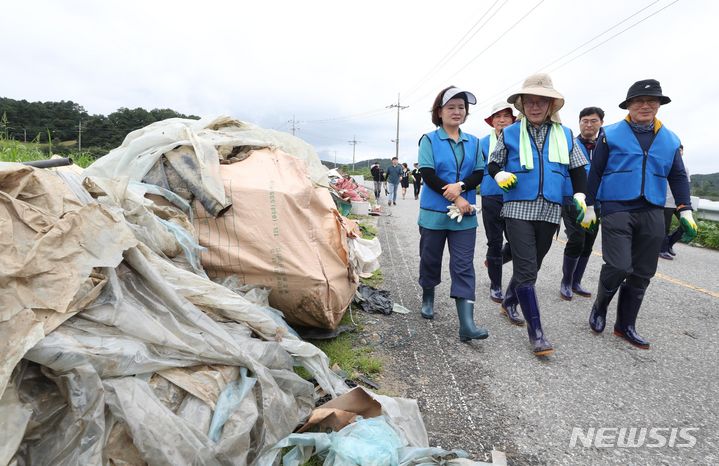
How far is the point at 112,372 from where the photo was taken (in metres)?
1.44

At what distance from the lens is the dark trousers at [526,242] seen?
9.75 ft

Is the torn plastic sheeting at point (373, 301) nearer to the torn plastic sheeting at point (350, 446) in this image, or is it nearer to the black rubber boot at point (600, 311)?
the black rubber boot at point (600, 311)

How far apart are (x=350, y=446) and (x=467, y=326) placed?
1.69m

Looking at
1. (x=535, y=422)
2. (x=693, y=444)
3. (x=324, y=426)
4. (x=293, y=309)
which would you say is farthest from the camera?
(x=293, y=309)

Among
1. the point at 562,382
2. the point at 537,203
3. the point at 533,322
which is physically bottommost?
the point at 562,382

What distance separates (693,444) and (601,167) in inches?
78.3

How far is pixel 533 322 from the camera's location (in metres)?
2.91

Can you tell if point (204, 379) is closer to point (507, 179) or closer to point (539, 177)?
point (507, 179)

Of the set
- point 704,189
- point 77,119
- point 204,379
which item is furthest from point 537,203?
point 77,119

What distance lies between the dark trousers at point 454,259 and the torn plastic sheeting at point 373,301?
378mm

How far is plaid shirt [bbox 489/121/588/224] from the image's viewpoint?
9.80 feet

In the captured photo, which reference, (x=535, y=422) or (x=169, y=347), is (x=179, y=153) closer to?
(x=169, y=347)

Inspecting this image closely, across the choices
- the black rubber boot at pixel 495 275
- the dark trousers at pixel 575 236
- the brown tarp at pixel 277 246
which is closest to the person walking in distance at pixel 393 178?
the dark trousers at pixel 575 236

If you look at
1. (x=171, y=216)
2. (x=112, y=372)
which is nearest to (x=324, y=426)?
(x=112, y=372)
